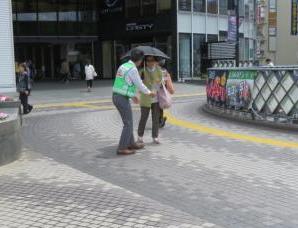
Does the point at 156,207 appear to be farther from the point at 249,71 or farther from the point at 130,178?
the point at 249,71

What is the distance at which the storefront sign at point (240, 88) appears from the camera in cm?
1329

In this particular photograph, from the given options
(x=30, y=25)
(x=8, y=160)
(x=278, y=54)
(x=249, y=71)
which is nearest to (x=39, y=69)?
(x=30, y=25)

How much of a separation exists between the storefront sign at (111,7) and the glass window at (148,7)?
2828 mm

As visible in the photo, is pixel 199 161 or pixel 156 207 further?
pixel 199 161

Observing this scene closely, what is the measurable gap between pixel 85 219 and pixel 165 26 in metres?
29.9

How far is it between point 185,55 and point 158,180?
28369 millimetres

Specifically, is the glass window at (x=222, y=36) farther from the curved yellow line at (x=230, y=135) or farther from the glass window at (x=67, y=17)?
the curved yellow line at (x=230, y=135)

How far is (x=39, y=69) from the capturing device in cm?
4350

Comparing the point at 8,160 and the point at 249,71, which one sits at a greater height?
the point at 249,71

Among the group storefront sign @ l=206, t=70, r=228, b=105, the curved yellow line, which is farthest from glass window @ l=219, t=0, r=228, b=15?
the curved yellow line

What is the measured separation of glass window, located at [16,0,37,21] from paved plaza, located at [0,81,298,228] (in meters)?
27.8

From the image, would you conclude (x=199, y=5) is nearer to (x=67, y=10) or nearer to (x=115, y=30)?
(x=115, y=30)

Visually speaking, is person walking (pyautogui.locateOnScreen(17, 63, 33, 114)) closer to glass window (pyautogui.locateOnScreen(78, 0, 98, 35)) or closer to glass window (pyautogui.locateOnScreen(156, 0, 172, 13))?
glass window (pyautogui.locateOnScreen(156, 0, 172, 13))

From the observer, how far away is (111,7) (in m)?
39.8
